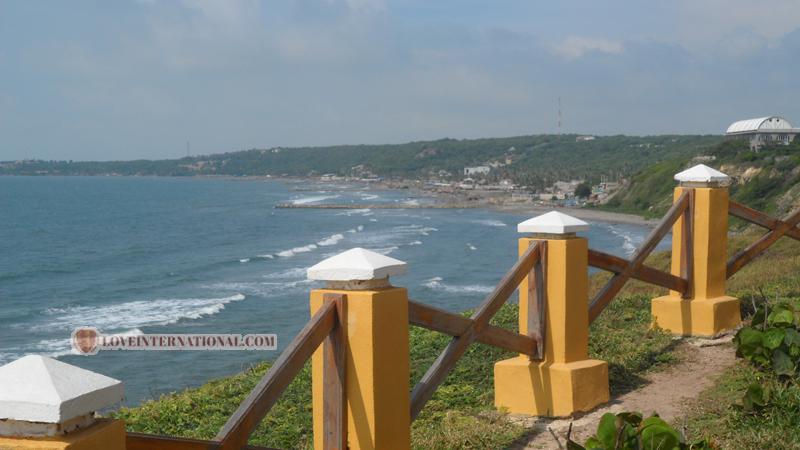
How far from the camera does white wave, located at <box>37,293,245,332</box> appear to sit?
104 ft

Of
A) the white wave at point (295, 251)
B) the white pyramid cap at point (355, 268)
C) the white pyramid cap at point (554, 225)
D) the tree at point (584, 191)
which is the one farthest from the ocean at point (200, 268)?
the white pyramid cap at point (355, 268)

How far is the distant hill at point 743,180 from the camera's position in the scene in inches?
2259

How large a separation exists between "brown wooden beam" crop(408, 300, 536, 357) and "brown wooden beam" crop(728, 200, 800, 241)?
10.4 ft

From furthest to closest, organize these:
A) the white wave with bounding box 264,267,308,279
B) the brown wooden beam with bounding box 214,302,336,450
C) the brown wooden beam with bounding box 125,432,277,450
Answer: the white wave with bounding box 264,267,308,279
the brown wooden beam with bounding box 214,302,336,450
the brown wooden beam with bounding box 125,432,277,450

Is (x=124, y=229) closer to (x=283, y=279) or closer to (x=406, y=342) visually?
Result: (x=283, y=279)

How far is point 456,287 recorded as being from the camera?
128 ft

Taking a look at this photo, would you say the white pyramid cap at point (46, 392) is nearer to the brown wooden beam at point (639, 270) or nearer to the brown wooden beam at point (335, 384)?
the brown wooden beam at point (335, 384)

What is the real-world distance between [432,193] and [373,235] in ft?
261

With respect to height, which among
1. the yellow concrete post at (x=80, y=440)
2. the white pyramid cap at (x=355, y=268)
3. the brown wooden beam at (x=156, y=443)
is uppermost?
the white pyramid cap at (x=355, y=268)

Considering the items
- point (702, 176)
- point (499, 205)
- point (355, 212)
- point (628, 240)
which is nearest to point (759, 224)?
point (702, 176)

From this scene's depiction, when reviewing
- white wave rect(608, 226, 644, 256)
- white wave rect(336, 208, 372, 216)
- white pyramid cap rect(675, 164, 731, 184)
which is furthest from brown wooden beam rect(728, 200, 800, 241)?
white wave rect(336, 208, 372, 216)

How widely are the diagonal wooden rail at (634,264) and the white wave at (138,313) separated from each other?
25.7 metres

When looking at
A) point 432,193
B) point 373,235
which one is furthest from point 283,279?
point 432,193

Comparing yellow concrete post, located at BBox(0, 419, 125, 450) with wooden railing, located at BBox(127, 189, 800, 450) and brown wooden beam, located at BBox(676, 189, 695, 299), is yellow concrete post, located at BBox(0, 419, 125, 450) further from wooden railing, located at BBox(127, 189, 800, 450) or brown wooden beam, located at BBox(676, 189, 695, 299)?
brown wooden beam, located at BBox(676, 189, 695, 299)
